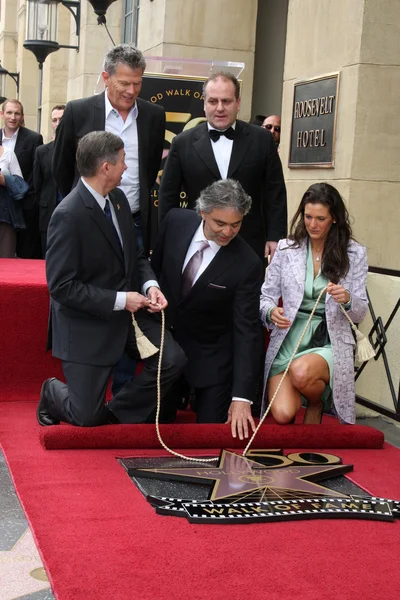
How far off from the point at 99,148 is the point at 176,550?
2.21 m

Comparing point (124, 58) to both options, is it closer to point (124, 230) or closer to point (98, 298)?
point (124, 230)

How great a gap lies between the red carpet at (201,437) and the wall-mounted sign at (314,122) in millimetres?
2609

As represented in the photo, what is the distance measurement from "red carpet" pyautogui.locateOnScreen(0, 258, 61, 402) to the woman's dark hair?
1.73m

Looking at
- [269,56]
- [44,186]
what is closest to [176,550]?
[44,186]

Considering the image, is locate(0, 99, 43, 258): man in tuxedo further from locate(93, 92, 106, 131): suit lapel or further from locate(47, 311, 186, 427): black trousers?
locate(47, 311, 186, 427): black trousers

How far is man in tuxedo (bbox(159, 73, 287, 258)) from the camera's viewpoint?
5.74 metres

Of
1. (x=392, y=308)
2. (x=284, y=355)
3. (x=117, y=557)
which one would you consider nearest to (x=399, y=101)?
(x=392, y=308)

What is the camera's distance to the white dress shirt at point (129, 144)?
5680 millimetres

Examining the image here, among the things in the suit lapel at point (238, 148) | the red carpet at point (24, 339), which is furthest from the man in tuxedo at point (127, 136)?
the red carpet at point (24, 339)

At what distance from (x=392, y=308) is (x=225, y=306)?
52.8 inches

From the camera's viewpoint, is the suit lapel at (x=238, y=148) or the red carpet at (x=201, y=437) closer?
the red carpet at (x=201, y=437)

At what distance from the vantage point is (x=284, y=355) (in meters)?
5.56

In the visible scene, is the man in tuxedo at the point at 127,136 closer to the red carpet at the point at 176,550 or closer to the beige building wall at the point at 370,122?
the red carpet at the point at 176,550

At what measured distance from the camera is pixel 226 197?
5020 mm
